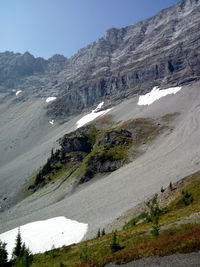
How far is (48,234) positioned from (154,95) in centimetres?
12722

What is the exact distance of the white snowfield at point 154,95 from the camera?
167m

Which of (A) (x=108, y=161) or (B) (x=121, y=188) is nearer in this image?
(B) (x=121, y=188)

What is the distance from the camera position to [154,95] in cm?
17375

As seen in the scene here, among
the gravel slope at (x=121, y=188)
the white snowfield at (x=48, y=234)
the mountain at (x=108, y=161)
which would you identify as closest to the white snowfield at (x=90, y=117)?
the mountain at (x=108, y=161)

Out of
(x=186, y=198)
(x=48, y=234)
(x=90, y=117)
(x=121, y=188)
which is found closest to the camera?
(x=186, y=198)

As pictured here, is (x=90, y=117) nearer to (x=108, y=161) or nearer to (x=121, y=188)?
(x=108, y=161)

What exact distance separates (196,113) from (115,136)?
35.9 m

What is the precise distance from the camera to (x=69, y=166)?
115 m

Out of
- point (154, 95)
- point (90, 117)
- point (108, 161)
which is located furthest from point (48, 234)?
point (90, 117)

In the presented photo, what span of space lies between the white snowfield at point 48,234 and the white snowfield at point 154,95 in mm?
109250

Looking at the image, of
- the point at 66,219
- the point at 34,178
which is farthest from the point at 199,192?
the point at 34,178

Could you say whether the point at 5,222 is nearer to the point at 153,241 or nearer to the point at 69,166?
the point at 69,166

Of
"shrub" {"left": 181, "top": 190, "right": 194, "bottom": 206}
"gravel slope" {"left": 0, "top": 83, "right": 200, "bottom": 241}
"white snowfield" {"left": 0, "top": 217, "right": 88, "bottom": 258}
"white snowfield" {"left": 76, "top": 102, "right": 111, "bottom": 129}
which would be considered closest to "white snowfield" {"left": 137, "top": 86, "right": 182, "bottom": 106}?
"white snowfield" {"left": 76, "top": 102, "right": 111, "bottom": 129}

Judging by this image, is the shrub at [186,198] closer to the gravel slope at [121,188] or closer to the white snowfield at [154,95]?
the gravel slope at [121,188]
